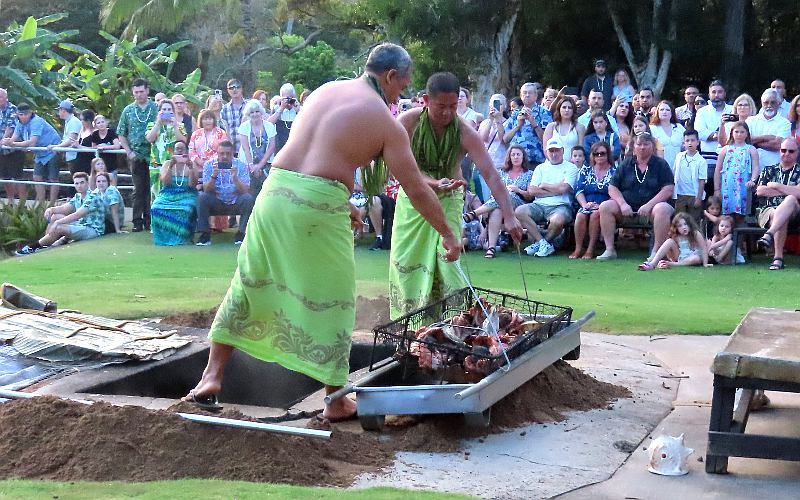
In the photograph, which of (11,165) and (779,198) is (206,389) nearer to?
(779,198)

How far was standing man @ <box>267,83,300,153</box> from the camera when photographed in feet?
54.2

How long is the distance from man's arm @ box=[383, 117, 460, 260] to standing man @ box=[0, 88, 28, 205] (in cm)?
1474

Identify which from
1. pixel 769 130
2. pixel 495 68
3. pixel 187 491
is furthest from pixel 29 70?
pixel 187 491

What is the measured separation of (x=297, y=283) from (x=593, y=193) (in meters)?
8.95

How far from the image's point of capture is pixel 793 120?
45.4ft

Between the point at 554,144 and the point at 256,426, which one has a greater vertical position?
the point at 554,144

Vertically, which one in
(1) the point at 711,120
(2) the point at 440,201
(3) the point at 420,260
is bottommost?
(3) the point at 420,260

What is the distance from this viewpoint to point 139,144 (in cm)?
1705

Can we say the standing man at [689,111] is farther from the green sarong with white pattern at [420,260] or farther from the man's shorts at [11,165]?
the man's shorts at [11,165]

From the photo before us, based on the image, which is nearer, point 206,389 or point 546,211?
point 206,389

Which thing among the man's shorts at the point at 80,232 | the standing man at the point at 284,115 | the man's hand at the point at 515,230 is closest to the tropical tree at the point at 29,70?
the man's shorts at the point at 80,232

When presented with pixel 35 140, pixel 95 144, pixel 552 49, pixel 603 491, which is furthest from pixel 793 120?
pixel 35 140

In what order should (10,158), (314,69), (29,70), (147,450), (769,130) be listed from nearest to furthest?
(147,450) → (769,130) → (10,158) → (29,70) → (314,69)

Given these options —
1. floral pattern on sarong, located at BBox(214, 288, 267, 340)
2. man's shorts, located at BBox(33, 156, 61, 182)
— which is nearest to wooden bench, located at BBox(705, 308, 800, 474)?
floral pattern on sarong, located at BBox(214, 288, 267, 340)
